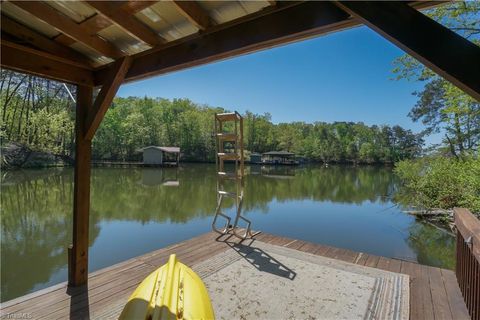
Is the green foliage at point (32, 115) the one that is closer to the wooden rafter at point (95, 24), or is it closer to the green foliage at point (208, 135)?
the green foliage at point (208, 135)

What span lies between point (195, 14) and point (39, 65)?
1452 mm

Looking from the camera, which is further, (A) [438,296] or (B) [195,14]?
(A) [438,296]

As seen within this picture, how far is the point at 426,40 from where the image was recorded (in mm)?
833

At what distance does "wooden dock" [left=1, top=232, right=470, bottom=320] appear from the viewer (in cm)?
203

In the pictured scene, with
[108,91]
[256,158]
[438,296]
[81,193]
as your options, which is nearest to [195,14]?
[108,91]

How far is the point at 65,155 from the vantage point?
21.0 metres

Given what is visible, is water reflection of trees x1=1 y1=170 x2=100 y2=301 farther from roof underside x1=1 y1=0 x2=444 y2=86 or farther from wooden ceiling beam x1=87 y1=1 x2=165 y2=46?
wooden ceiling beam x1=87 y1=1 x2=165 y2=46

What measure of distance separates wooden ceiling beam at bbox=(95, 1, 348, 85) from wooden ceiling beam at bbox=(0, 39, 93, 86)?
0.65 m

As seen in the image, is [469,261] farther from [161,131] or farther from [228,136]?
[161,131]

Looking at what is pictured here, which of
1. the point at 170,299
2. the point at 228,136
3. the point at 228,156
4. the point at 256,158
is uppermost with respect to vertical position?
the point at 228,136

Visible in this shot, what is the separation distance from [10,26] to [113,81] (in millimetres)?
687

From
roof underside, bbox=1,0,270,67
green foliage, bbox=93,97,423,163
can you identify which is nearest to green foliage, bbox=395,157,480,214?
green foliage, bbox=93,97,423,163

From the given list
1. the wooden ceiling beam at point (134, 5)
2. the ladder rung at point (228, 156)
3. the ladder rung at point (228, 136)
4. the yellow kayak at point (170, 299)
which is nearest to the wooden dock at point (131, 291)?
the yellow kayak at point (170, 299)

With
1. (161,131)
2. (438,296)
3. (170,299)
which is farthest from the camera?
(161,131)
